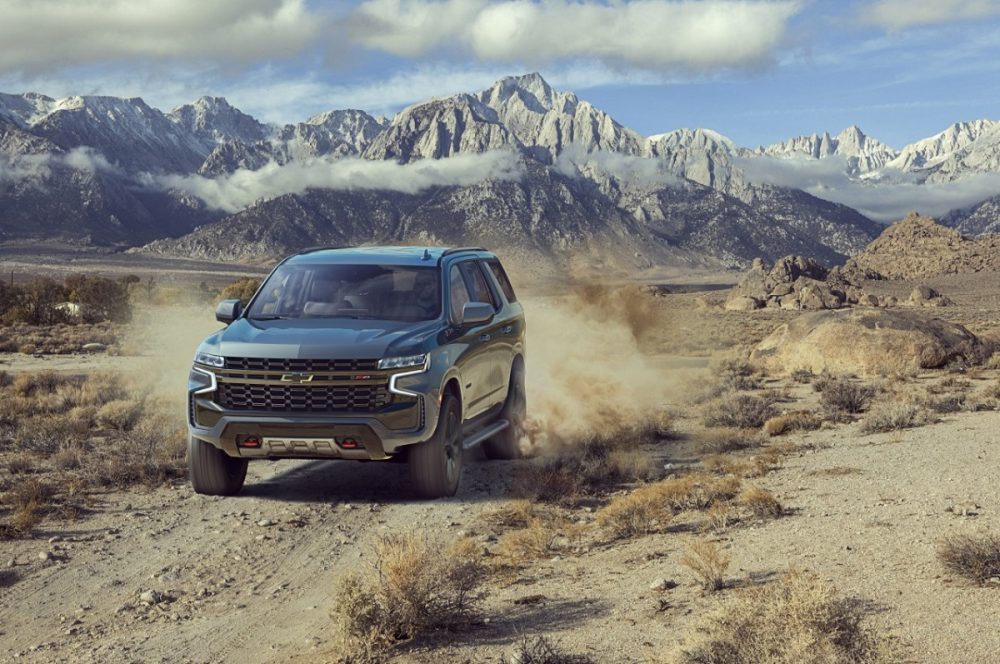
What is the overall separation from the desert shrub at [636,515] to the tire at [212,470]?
11.7 feet

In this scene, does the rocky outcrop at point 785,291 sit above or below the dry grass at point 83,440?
below

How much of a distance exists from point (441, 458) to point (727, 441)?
4.98 m

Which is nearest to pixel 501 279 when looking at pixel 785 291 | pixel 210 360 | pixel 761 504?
pixel 210 360

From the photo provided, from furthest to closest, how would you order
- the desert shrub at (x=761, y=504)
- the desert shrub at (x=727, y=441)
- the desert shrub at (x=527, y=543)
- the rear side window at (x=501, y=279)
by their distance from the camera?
the desert shrub at (x=727, y=441)
the rear side window at (x=501, y=279)
the desert shrub at (x=761, y=504)
the desert shrub at (x=527, y=543)

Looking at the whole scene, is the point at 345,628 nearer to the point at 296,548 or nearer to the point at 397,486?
the point at 296,548

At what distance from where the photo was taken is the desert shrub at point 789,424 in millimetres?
14547

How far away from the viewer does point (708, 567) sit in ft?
21.3

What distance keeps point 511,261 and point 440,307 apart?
171423mm

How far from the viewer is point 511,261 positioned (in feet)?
595

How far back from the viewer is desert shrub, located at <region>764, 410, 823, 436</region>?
573 inches

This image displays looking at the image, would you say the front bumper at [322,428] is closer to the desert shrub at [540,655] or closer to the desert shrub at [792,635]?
the desert shrub at [540,655]

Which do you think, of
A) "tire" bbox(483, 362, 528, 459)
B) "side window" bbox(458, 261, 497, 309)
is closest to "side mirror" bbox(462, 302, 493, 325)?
"side window" bbox(458, 261, 497, 309)

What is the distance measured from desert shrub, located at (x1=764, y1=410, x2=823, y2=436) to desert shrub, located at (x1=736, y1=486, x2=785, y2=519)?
5448 millimetres

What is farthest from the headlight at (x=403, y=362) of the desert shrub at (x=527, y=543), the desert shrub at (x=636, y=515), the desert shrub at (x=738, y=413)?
the desert shrub at (x=738, y=413)
